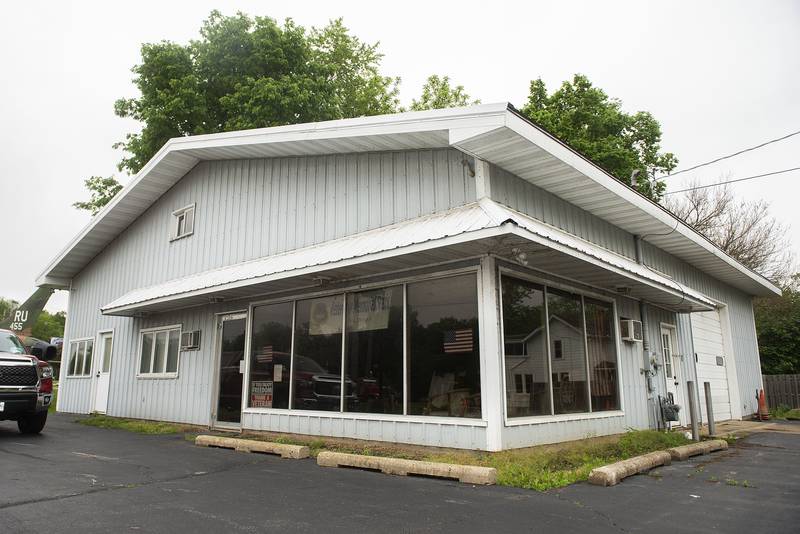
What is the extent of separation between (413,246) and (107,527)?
4.22 metres

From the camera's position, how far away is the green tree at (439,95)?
99.9 ft

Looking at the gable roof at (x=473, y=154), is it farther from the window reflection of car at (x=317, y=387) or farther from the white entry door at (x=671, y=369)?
the window reflection of car at (x=317, y=387)

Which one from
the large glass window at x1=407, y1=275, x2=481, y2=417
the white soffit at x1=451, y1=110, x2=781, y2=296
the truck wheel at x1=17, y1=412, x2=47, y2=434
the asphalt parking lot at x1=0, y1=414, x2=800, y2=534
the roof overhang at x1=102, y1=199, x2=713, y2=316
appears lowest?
the asphalt parking lot at x1=0, y1=414, x2=800, y2=534

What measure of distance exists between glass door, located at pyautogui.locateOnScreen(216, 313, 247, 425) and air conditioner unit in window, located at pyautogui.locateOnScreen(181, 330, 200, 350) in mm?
779

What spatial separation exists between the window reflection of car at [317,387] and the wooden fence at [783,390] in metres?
16.3

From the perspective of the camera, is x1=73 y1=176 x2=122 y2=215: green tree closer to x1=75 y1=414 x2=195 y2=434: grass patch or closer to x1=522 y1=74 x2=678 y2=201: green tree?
x1=75 y1=414 x2=195 y2=434: grass patch

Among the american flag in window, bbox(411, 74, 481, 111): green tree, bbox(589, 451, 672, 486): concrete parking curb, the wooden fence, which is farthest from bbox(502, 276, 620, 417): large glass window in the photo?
bbox(411, 74, 481, 111): green tree

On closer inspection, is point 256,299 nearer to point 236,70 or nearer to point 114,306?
point 114,306

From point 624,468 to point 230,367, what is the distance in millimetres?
7767

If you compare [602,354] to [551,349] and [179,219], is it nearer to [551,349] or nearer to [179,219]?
[551,349]

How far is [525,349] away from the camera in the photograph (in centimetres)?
745

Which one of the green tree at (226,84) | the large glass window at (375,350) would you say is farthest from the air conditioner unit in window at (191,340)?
the green tree at (226,84)

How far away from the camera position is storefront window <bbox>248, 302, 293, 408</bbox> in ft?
32.2

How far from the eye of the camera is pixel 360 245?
805 cm
